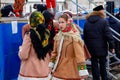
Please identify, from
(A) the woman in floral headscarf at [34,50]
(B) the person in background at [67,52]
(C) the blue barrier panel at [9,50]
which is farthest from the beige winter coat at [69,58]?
(C) the blue barrier panel at [9,50]

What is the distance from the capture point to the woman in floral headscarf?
5.16 meters

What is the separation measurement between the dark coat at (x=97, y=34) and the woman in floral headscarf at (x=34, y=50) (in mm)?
1881

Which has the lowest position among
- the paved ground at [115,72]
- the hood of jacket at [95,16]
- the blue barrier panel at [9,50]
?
the paved ground at [115,72]

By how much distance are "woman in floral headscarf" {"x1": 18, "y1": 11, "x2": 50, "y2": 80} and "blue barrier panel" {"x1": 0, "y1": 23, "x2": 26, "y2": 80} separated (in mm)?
1114

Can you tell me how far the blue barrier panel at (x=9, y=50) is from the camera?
20.6 feet

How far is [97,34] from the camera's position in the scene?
6922 mm

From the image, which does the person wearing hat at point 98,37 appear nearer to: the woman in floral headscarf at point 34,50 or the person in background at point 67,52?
the woman in floral headscarf at point 34,50

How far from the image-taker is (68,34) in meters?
4.70

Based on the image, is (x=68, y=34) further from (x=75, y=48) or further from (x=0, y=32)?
(x=0, y=32)

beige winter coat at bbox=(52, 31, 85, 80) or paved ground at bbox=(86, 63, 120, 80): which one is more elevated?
beige winter coat at bbox=(52, 31, 85, 80)

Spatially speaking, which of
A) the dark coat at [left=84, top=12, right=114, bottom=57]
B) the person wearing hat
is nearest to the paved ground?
the person wearing hat

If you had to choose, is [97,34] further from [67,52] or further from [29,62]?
[67,52]

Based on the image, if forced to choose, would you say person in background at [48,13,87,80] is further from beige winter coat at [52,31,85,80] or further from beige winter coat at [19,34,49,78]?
beige winter coat at [19,34,49,78]

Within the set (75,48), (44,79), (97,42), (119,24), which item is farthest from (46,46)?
(119,24)
